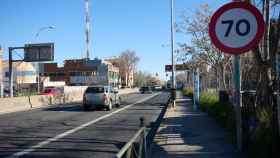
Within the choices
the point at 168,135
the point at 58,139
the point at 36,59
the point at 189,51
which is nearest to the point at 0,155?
the point at 58,139

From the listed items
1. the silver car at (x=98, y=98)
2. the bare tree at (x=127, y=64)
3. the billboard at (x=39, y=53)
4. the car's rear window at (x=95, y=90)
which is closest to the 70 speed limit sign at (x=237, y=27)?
the silver car at (x=98, y=98)

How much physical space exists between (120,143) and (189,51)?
78.7ft

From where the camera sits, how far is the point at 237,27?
729 cm

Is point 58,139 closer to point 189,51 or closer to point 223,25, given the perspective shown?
point 223,25

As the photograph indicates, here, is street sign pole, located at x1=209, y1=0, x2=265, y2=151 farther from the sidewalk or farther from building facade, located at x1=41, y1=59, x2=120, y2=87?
building facade, located at x1=41, y1=59, x2=120, y2=87

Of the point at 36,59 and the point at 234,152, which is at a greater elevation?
the point at 36,59

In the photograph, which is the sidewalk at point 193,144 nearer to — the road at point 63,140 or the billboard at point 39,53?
the road at point 63,140

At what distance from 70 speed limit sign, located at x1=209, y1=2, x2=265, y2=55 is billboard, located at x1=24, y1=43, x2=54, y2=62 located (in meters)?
50.9

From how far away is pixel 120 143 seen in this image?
43.3 feet

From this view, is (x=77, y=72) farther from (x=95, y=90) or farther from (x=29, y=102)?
(x=95, y=90)

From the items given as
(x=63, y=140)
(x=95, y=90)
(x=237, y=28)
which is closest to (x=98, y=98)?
(x=95, y=90)

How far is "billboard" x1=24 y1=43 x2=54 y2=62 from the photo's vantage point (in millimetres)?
56750

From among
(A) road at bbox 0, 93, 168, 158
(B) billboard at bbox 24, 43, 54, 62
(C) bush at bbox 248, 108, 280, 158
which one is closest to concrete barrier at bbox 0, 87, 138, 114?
(B) billboard at bbox 24, 43, 54, 62

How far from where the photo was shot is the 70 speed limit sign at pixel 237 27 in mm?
7141
